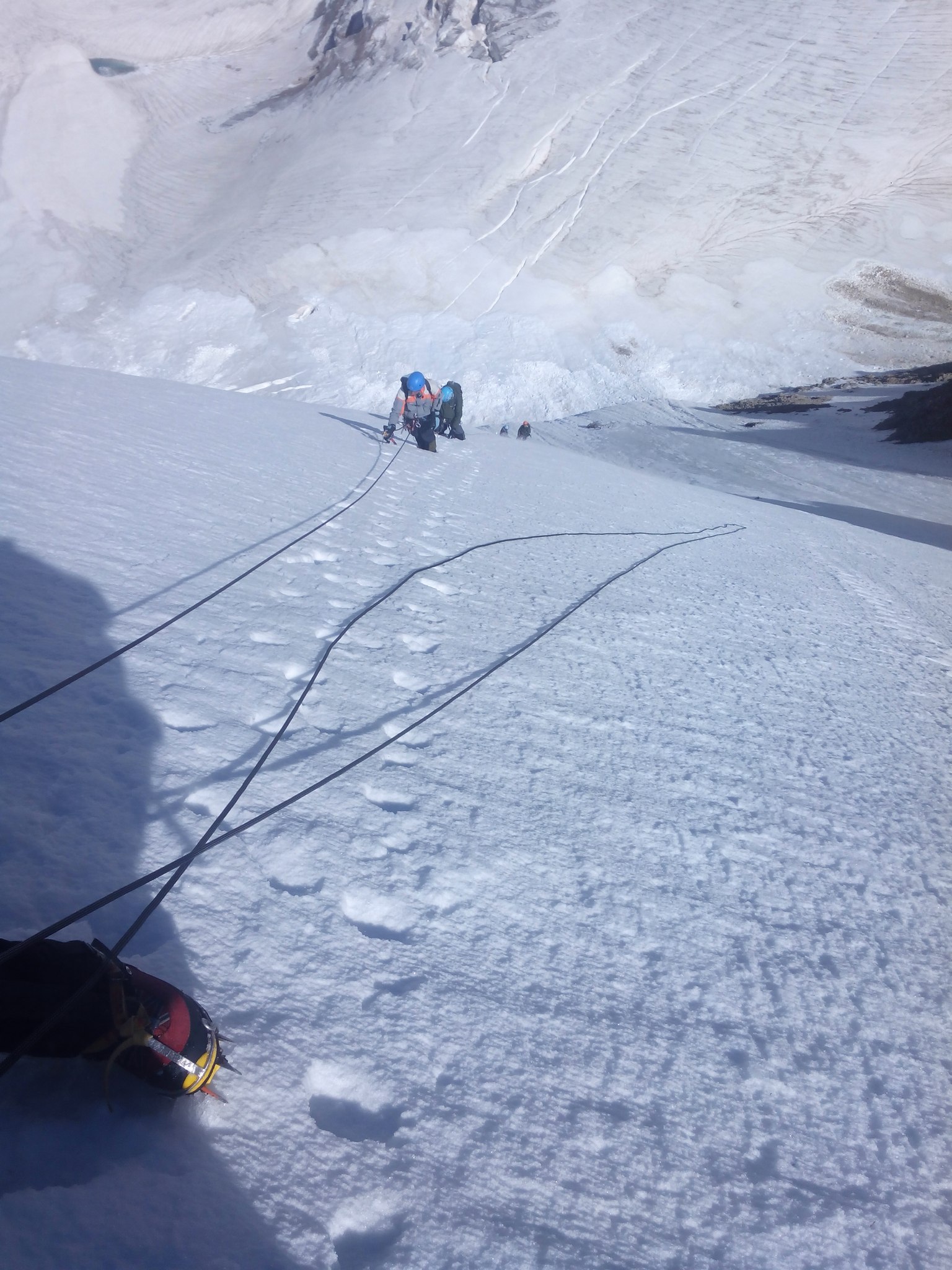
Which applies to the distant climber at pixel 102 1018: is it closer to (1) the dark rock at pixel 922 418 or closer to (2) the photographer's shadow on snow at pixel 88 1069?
(2) the photographer's shadow on snow at pixel 88 1069

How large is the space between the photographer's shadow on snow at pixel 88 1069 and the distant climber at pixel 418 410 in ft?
22.7

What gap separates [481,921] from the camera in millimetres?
1657

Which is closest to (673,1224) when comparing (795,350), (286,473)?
(286,473)

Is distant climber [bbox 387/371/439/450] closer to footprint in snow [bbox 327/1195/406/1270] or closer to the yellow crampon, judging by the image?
the yellow crampon

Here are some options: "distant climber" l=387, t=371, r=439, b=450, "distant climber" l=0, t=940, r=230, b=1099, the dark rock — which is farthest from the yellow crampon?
the dark rock

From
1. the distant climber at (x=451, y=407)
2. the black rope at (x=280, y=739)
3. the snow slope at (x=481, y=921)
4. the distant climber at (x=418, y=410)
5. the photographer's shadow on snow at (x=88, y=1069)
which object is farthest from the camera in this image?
the distant climber at (x=451, y=407)

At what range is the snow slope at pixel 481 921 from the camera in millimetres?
1136

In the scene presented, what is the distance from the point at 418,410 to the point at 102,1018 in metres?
8.46

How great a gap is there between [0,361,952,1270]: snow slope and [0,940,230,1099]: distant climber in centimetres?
10

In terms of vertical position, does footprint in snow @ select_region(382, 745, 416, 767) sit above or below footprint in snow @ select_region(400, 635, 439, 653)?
below

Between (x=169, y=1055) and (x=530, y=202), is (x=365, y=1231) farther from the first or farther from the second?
(x=530, y=202)

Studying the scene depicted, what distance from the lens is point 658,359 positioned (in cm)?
2350

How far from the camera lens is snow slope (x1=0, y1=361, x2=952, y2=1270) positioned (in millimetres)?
1136

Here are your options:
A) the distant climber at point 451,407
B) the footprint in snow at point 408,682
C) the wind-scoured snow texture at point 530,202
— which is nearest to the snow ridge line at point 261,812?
the footprint in snow at point 408,682
